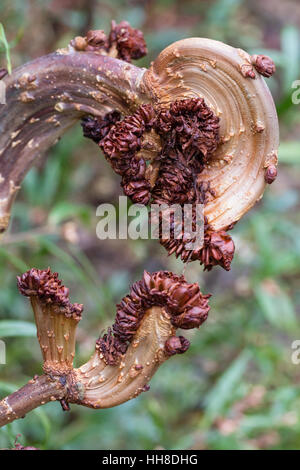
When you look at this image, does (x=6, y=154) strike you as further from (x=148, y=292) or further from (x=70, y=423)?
(x=70, y=423)

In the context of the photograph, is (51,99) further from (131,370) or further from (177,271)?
(177,271)

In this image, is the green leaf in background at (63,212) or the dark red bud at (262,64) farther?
the green leaf in background at (63,212)

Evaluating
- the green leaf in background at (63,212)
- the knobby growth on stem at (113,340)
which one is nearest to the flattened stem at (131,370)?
the knobby growth on stem at (113,340)

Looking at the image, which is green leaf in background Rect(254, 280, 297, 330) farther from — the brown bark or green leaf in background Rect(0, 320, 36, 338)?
the brown bark

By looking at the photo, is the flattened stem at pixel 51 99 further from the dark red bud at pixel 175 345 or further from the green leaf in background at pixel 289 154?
the green leaf in background at pixel 289 154

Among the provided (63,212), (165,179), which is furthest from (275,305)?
(165,179)

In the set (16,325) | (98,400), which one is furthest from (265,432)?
(98,400)

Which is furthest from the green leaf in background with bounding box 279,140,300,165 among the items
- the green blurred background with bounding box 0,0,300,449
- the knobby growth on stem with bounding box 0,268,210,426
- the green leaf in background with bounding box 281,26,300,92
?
the knobby growth on stem with bounding box 0,268,210,426
